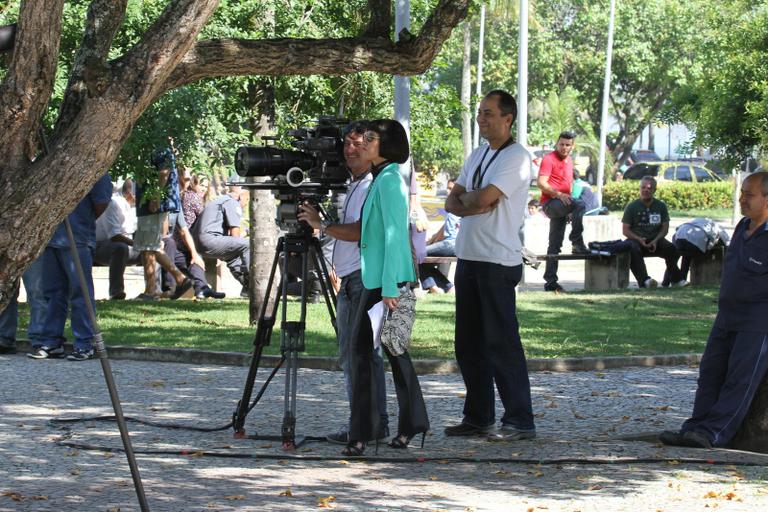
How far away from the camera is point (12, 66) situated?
5500 millimetres

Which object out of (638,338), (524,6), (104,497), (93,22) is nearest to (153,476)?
(104,497)

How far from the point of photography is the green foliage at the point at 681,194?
46656 millimetres

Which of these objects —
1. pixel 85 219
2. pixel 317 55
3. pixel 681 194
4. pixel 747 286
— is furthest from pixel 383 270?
pixel 681 194

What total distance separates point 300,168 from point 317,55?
1.03m

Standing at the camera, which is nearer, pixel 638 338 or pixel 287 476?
pixel 287 476

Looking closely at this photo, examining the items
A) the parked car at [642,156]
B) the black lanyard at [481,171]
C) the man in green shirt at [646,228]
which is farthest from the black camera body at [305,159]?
the parked car at [642,156]

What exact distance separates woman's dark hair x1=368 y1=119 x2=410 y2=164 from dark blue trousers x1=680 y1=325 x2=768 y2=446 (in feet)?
7.36

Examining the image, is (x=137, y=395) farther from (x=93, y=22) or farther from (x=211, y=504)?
(x=93, y=22)

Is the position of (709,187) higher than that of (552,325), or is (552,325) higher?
(709,187)

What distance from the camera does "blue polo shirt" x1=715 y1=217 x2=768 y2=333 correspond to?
773 centimetres

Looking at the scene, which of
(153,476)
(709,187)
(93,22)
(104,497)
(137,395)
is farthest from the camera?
(709,187)

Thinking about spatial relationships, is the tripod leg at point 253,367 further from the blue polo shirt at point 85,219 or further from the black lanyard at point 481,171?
the blue polo shirt at point 85,219

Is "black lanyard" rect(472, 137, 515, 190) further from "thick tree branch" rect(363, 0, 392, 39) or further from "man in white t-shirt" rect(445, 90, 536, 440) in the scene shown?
"thick tree branch" rect(363, 0, 392, 39)

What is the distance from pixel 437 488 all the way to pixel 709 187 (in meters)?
42.4
